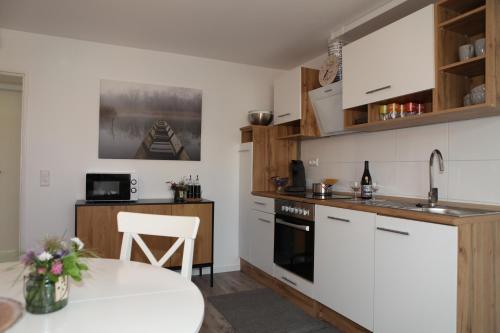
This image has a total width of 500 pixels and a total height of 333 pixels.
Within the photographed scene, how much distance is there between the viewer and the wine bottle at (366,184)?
2.85m

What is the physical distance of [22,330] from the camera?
0.85 meters

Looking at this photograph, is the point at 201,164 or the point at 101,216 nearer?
the point at 101,216

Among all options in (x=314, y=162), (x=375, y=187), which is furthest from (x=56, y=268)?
(x=314, y=162)

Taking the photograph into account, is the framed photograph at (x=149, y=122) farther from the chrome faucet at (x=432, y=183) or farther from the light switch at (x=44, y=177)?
the chrome faucet at (x=432, y=183)

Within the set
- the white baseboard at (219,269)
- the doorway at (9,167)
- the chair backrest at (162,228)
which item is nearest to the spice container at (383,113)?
the chair backrest at (162,228)

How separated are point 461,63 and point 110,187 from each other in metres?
2.99

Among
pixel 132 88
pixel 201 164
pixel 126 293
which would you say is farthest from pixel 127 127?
pixel 126 293

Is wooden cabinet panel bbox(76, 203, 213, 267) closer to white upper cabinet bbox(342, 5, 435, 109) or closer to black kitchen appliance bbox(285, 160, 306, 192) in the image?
black kitchen appliance bbox(285, 160, 306, 192)

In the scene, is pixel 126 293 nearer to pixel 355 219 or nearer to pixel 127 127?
pixel 355 219

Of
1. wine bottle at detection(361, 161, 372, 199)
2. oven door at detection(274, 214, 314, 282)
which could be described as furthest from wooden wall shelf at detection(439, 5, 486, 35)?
oven door at detection(274, 214, 314, 282)

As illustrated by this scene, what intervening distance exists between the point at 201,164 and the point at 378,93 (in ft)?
6.92

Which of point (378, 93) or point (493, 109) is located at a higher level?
point (378, 93)

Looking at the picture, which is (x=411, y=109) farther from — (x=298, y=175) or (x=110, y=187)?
(x=110, y=187)

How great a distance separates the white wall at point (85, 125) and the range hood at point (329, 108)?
3.66 feet
